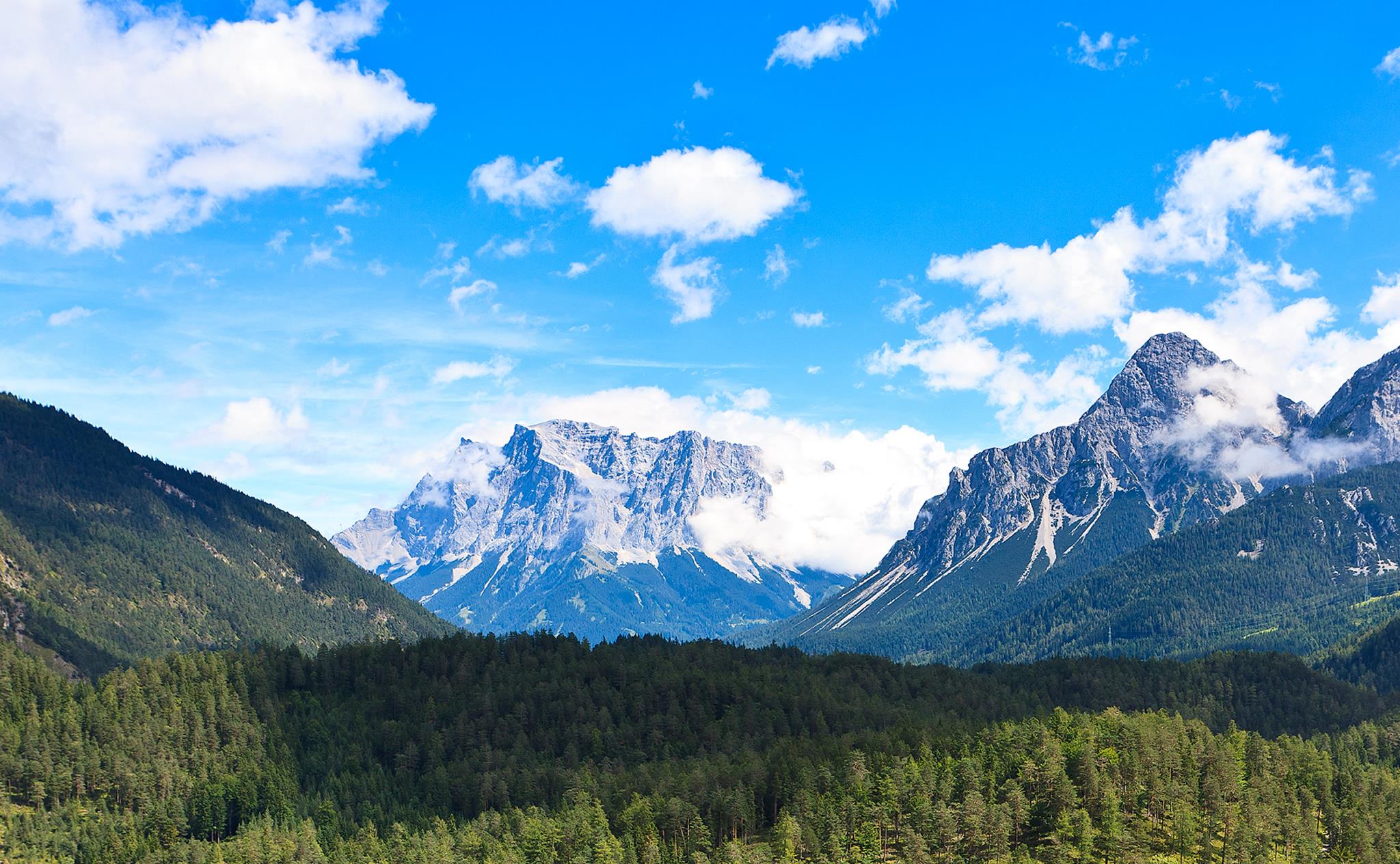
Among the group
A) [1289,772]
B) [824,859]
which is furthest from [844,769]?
[1289,772]

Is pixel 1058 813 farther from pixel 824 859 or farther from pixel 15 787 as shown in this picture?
pixel 15 787

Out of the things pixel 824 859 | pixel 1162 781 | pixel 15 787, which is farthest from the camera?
pixel 15 787

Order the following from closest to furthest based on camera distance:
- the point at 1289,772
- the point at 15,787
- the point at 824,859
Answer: the point at 824,859, the point at 1289,772, the point at 15,787

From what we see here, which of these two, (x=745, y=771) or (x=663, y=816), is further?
(x=745, y=771)

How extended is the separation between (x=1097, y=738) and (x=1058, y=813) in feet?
97.5

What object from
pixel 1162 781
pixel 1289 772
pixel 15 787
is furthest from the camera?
pixel 15 787

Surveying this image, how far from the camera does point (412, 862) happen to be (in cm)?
16475

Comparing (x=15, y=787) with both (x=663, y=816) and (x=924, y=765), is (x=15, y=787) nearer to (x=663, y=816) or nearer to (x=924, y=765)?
(x=663, y=816)

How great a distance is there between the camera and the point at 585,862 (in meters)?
160

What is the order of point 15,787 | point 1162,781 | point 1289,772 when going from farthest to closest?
1. point 15,787
2. point 1289,772
3. point 1162,781

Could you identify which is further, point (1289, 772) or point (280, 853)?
point (1289, 772)

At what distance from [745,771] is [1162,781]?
67.1 meters

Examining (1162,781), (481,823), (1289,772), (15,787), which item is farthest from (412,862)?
(1289,772)

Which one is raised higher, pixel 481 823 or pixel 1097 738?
pixel 1097 738
